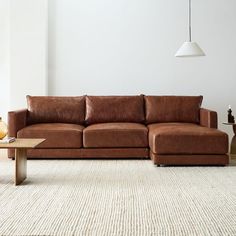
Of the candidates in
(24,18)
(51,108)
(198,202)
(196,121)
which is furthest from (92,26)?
(198,202)

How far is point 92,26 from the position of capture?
6.24 m

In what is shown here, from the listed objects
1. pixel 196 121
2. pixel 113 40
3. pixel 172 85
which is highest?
pixel 113 40

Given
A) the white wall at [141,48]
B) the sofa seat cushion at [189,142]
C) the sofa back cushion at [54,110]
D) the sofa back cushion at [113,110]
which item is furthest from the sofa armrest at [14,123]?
the sofa seat cushion at [189,142]

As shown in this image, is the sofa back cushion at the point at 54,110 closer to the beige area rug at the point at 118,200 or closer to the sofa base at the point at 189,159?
the beige area rug at the point at 118,200

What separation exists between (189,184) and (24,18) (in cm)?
379

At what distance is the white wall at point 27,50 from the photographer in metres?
6.07

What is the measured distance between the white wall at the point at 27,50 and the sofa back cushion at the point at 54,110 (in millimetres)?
520

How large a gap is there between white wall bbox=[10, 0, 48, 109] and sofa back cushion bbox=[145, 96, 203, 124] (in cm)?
174

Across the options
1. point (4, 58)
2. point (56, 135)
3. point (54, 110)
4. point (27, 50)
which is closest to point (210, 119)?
point (56, 135)

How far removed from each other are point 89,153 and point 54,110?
3.17ft

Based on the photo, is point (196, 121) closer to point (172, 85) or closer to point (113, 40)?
point (172, 85)

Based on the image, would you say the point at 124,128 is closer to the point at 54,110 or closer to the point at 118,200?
the point at 54,110

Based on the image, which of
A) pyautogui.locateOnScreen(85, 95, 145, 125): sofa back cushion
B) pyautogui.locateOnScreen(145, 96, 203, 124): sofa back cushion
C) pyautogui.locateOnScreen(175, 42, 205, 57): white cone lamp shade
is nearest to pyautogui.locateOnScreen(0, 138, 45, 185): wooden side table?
pyautogui.locateOnScreen(85, 95, 145, 125): sofa back cushion

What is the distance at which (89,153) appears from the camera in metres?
4.97
